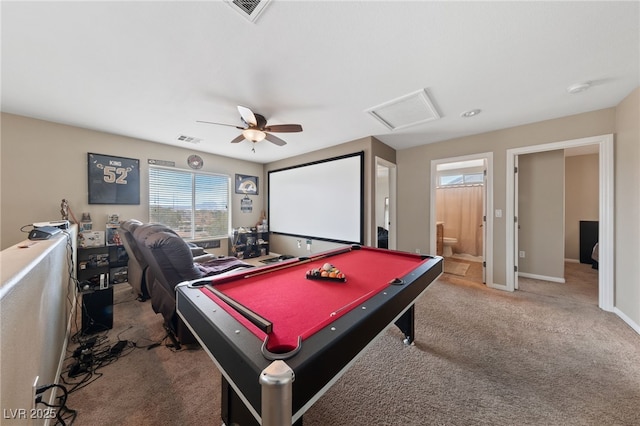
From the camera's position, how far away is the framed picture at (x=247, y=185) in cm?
519

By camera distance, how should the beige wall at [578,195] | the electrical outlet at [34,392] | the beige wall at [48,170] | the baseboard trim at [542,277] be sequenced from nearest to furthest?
1. the electrical outlet at [34,392]
2. the beige wall at [48,170]
3. the baseboard trim at [542,277]
4. the beige wall at [578,195]

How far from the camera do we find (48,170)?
3004mm

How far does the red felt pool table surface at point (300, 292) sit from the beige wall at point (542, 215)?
3199 millimetres

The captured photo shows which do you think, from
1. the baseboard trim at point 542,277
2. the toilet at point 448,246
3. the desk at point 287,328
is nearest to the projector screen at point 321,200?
the desk at point 287,328

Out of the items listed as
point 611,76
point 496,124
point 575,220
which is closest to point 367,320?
point 611,76

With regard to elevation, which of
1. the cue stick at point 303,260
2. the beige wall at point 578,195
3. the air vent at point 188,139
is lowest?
the cue stick at point 303,260

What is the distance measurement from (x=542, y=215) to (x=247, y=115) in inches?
191

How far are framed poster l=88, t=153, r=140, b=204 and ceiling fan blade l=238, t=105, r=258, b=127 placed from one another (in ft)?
8.95

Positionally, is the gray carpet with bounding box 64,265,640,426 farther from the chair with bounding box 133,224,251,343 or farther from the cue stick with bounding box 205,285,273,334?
the cue stick with bounding box 205,285,273,334

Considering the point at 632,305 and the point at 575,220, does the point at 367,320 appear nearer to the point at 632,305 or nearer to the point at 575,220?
the point at 632,305

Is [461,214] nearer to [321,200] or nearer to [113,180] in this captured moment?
[321,200]

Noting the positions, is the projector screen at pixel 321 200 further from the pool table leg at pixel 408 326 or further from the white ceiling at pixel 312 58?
the pool table leg at pixel 408 326

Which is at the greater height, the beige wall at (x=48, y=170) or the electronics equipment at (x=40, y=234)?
the beige wall at (x=48, y=170)

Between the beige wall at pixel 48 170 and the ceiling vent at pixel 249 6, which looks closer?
the ceiling vent at pixel 249 6
